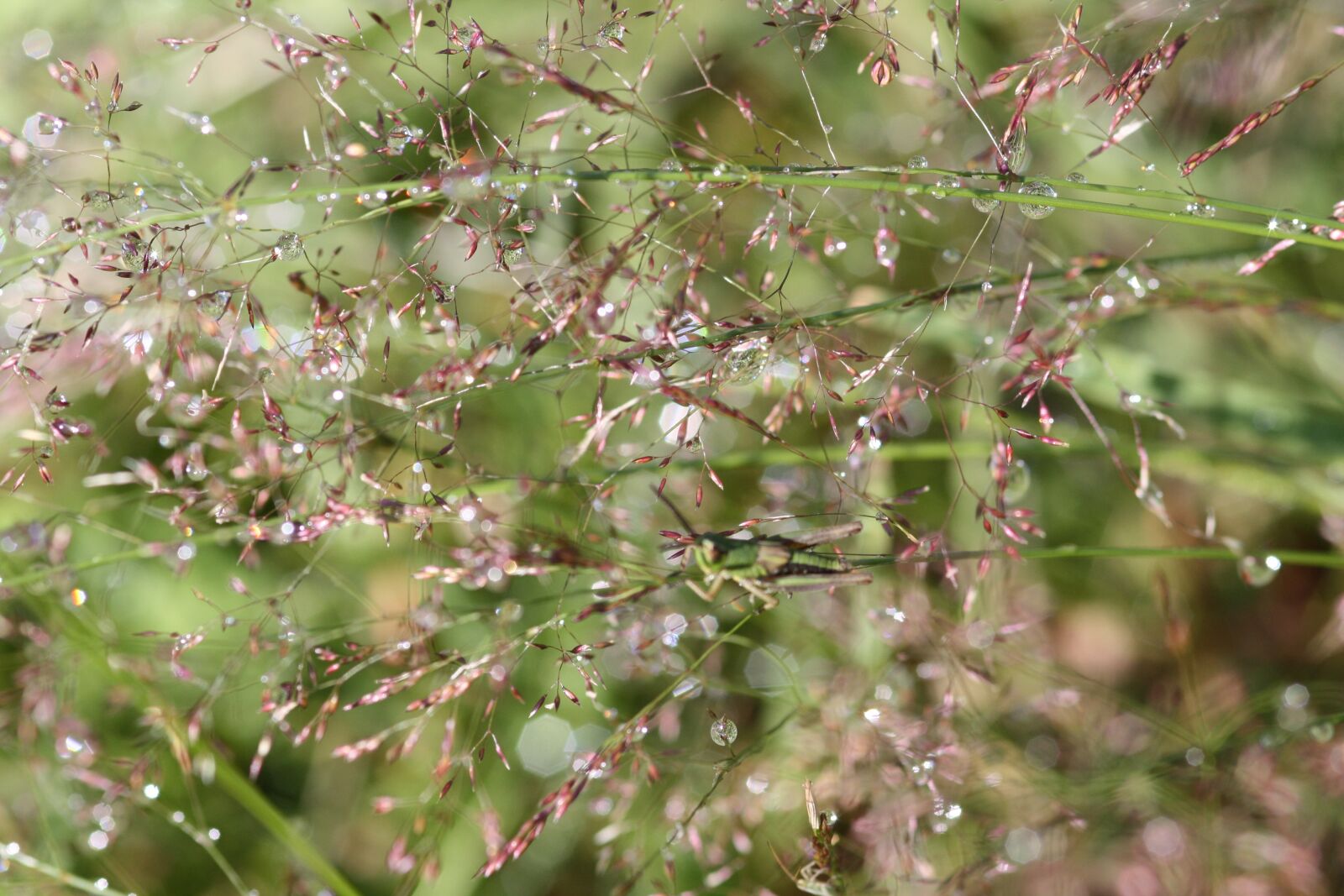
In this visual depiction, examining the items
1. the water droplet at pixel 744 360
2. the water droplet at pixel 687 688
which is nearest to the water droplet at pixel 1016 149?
the water droplet at pixel 744 360

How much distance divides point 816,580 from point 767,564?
0.04 meters

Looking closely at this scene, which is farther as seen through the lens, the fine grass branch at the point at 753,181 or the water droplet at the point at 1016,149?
the water droplet at the point at 1016,149

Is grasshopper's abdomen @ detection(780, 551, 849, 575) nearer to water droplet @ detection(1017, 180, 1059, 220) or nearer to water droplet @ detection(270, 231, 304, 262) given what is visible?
water droplet @ detection(1017, 180, 1059, 220)

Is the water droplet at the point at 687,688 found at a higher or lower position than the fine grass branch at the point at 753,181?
lower

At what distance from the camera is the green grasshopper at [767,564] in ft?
2.06

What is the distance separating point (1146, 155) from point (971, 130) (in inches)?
10.4

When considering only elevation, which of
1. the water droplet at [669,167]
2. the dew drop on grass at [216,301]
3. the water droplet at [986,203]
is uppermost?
the water droplet at [669,167]

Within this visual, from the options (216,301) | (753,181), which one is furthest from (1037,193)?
(216,301)

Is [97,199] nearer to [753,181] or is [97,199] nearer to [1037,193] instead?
[753,181]

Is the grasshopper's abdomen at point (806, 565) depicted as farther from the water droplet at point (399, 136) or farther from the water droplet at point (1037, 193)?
the water droplet at point (399, 136)

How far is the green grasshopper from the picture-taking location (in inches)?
24.7

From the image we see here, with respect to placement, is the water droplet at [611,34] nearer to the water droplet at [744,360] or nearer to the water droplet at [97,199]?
the water droplet at [744,360]

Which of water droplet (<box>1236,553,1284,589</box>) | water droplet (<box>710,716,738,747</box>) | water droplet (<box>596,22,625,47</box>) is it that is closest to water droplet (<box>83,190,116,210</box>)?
water droplet (<box>596,22,625,47</box>)

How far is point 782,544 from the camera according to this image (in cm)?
64
